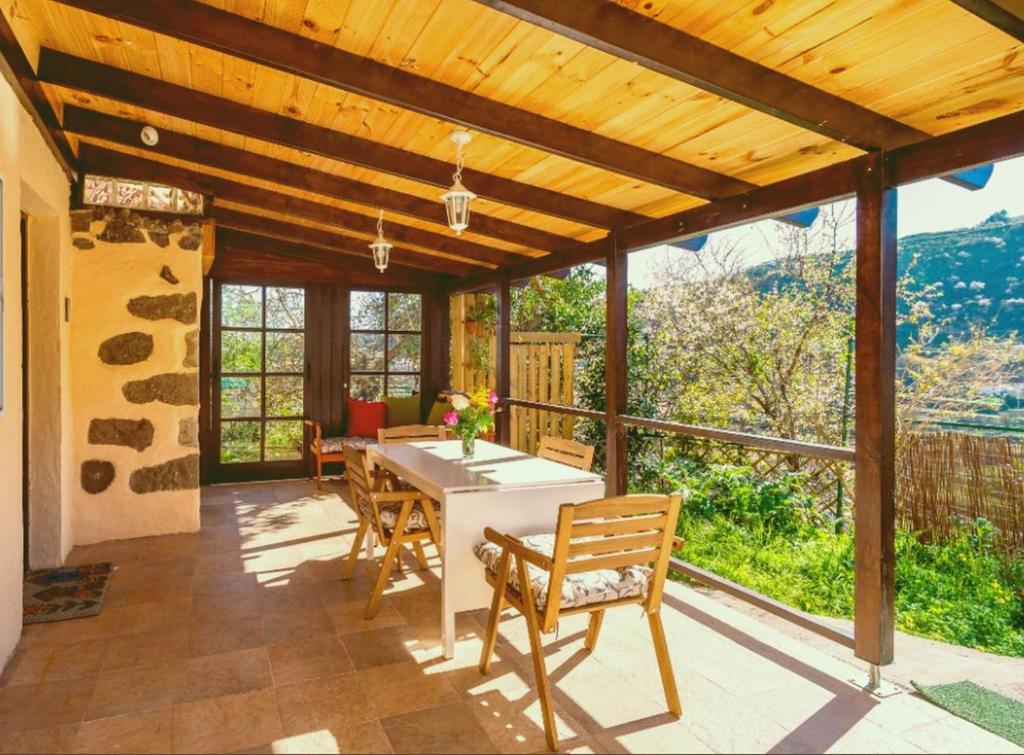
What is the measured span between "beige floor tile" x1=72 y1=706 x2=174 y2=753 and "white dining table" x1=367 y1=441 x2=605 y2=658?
1.05m

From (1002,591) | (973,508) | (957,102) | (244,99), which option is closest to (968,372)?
(973,508)

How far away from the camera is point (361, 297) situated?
7.07 m

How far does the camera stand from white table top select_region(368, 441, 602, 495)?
2.88m

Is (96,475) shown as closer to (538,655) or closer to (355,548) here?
(355,548)

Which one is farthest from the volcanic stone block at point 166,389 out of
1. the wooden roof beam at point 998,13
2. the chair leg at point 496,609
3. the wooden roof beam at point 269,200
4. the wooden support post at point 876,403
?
the wooden roof beam at point 998,13

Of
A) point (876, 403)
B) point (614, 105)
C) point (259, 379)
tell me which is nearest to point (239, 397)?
point (259, 379)

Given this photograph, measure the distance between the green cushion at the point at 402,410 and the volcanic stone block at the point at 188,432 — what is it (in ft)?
7.79

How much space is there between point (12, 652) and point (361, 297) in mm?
4824

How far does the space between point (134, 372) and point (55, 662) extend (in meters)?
2.32

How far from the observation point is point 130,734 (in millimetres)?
2180

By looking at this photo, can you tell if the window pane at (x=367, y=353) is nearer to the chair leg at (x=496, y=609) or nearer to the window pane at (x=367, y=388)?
the window pane at (x=367, y=388)

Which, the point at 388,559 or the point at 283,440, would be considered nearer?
the point at 388,559

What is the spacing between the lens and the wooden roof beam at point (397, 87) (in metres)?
2.34

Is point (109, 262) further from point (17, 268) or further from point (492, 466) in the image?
point (492, 466)
